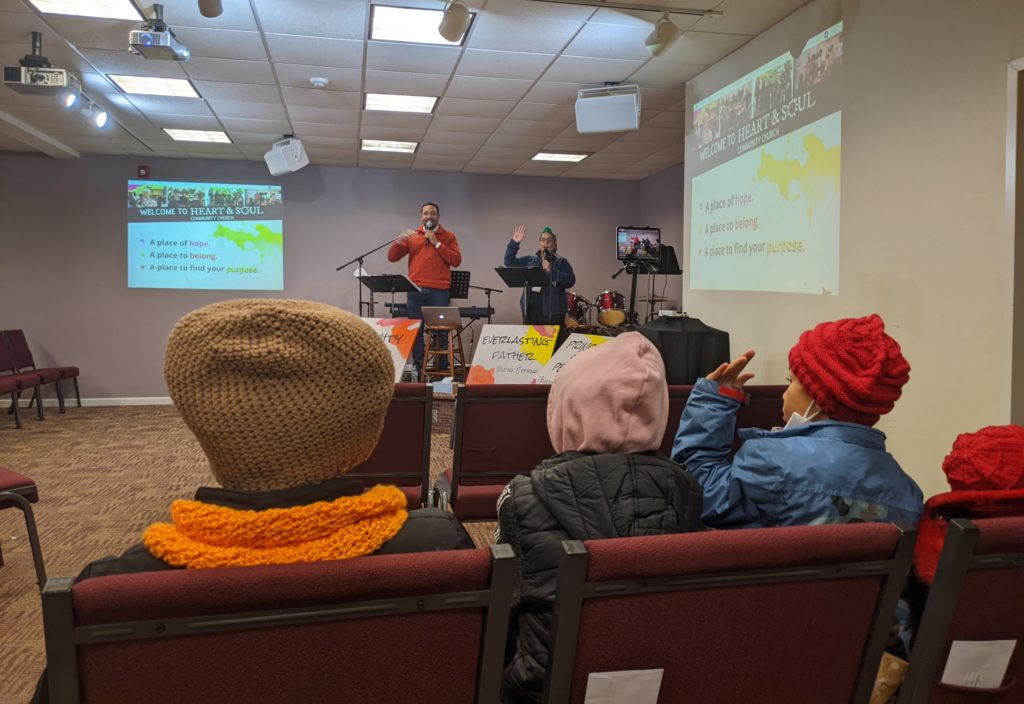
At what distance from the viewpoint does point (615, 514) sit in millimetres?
1016

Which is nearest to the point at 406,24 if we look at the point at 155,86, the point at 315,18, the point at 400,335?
the point at 315,18

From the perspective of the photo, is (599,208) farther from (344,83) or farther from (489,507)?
(489,507)

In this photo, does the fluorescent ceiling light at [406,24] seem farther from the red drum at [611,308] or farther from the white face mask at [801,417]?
the red drum at [611,308]

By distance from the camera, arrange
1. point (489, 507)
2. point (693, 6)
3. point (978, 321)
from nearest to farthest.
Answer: point (489, 507), point (978, 321), point (693, 6)

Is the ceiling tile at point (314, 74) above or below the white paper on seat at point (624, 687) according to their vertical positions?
above

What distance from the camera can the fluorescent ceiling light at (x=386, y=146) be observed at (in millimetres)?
6383

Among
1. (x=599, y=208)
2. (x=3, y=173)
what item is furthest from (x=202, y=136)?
(x=599, y=208)

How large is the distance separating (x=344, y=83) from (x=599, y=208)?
4.16m

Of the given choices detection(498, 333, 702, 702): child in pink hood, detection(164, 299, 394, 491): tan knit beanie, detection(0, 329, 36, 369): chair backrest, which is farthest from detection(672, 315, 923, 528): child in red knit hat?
detection(0, 329, 36, 369): chair backrest

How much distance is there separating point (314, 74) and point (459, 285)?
334 cm

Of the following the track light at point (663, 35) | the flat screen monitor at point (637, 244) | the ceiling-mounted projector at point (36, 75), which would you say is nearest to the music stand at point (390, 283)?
the flat screen monitor at point (637, 244)

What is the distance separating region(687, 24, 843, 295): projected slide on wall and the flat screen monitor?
0.52m

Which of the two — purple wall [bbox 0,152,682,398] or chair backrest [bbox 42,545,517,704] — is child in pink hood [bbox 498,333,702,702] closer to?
chair backrest [bbox 42,545,517,704]

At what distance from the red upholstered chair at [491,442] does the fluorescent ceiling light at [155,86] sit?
375cm
